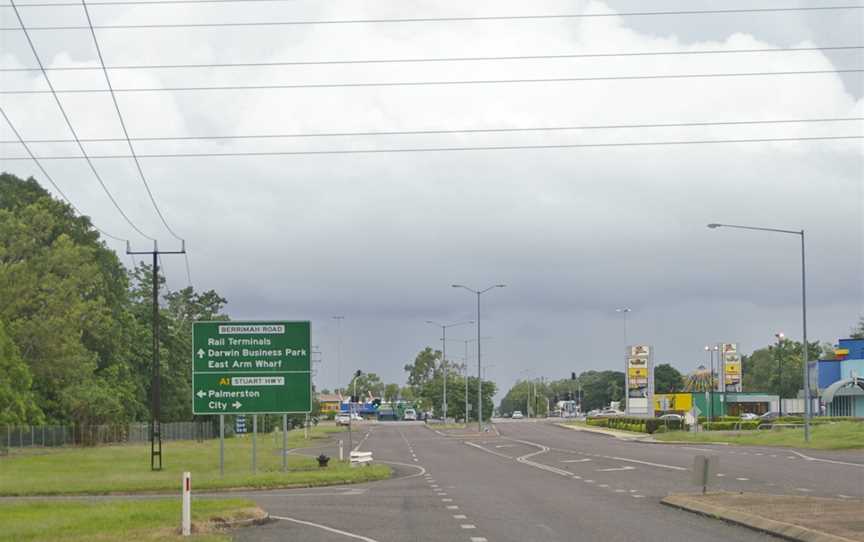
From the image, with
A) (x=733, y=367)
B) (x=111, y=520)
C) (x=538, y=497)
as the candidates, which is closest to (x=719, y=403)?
(x=733, y=367)

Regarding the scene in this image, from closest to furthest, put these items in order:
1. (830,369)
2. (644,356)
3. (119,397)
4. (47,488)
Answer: (47,488) → (119,397) → (830,369) → (644,356)

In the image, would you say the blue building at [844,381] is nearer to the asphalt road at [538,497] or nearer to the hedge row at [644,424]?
the hedge row at [644,424]

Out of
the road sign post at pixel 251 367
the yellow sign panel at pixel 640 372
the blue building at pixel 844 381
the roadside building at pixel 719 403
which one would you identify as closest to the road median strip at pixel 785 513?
the road sign post at pixel 251 367

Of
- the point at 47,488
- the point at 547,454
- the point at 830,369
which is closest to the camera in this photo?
the point at 47,488

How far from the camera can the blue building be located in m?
97.2

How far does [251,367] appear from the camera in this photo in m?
41.2

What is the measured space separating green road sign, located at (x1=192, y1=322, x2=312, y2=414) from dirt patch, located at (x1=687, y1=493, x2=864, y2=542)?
753 inches

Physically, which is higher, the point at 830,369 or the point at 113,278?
the point at 113,278

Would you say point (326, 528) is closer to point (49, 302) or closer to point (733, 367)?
point (49, 302)

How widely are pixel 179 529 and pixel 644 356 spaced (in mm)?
107176

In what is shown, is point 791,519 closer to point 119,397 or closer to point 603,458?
point 603,458

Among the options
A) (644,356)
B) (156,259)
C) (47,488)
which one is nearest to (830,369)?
(644,356)

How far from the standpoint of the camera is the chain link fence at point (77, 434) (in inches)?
2904

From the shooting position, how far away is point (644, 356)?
123000mm
